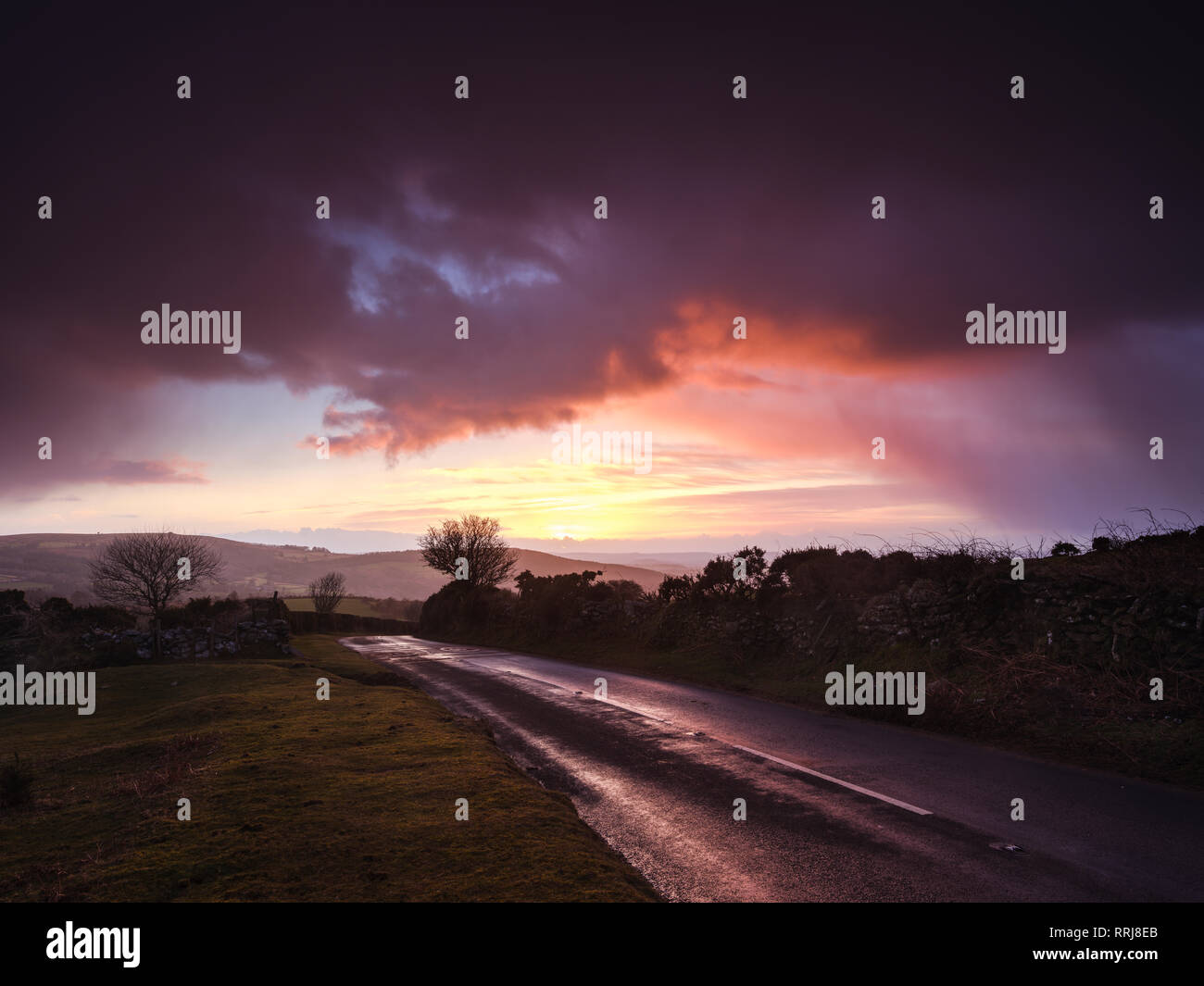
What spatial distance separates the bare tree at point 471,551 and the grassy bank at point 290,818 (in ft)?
136

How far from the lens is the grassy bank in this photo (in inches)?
205

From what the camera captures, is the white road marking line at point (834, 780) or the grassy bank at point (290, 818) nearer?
the grassy bank at point (290, 818)

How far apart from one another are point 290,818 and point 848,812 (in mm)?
6439

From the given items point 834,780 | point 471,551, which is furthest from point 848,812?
point 471,551

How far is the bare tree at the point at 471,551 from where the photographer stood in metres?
54.6

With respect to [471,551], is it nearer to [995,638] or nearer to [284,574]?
[995,638]

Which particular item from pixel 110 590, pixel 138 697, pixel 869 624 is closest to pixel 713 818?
pixel 869 624

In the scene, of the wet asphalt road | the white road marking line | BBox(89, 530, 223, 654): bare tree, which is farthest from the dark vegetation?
BBox(89, 530, 223, 654): bare tree

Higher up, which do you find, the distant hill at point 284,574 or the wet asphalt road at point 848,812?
the wet asphalt road at point 848,812

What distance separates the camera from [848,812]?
7.59 meters

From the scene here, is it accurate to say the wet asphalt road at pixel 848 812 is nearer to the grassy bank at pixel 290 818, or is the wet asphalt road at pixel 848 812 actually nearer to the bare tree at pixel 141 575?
the grassy bank at pixel 290 818

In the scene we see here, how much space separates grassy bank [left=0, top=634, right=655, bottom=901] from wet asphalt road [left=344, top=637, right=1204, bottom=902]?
3.12 ft

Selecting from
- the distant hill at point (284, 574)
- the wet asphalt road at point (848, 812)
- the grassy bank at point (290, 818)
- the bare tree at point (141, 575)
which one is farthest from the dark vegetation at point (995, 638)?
the distant hill at point (284, 574)
